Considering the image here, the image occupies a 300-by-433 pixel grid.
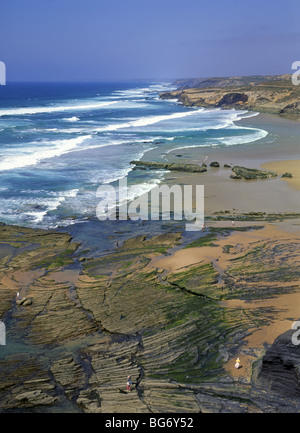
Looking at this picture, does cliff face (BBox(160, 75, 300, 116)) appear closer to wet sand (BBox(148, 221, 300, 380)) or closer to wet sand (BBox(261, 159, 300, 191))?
wet sand (BBox(261, 159, 300, 191))

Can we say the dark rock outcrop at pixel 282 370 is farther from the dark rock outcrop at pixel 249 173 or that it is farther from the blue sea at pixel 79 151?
the dark rock outcrop at pixel 249 173

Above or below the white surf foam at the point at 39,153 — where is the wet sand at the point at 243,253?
below

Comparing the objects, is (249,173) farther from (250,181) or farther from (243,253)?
(243,253)

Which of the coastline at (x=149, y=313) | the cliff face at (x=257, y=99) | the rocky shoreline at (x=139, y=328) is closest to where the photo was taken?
the rocky shoreline at (x=139, y=328)

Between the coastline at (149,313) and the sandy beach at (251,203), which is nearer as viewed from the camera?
the coastline at (149,313)

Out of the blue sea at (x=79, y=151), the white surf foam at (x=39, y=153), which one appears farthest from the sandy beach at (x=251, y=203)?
the white surf foam at (x=39, y=153)

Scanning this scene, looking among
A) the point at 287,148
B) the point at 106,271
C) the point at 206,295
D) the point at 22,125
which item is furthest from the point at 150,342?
the point at 22,125
